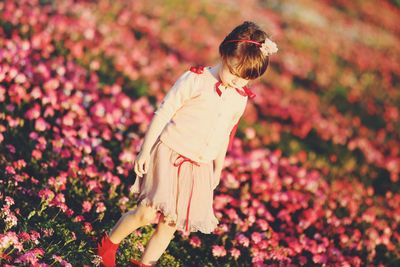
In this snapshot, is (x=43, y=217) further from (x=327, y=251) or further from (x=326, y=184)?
(x=326, y=184)

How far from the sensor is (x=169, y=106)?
3131 millimetres

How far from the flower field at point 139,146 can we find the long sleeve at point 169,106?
28.3 inches

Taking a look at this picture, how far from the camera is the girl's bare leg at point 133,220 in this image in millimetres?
3221

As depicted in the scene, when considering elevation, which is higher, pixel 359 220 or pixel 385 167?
pixel 385 167

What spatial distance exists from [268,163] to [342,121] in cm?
330

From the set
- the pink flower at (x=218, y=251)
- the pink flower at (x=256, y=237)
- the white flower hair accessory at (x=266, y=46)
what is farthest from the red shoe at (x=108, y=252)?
the white flower hair accessory at (x=266, y=46)

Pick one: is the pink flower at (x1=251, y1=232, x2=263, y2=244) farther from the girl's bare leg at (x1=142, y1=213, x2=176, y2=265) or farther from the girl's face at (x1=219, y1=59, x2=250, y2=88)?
the girl's face at (x1=219, y1=59, x2=250, y2=88)

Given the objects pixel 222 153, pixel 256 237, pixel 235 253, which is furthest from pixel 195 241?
pixel 222 153

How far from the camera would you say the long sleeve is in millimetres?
3088

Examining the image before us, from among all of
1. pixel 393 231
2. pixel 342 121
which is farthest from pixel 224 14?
pixel 393 231

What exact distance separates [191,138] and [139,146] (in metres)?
2.12

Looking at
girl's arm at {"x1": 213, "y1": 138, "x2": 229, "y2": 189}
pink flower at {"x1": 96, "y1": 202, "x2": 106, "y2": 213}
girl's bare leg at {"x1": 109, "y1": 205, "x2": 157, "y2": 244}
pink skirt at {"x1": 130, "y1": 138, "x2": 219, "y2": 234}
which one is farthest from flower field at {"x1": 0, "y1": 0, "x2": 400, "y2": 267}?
girl's arm at {"x1": 213, "y1": 138, "x2": 229, "y2": 189}

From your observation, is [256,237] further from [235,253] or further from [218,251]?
[218,251]

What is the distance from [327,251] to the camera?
4738 millimetres
